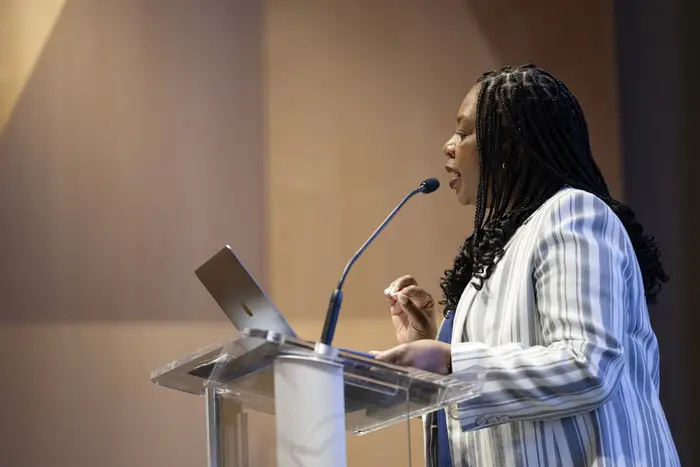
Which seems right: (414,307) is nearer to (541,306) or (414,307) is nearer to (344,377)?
(541,306)

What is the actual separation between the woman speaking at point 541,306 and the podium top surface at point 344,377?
0.20ft

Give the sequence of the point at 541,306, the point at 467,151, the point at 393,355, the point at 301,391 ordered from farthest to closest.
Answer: the point at 467,151, the point at 541,306, the point at 393,355, the point at 301,391

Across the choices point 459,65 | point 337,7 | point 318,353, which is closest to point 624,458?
point 318,353

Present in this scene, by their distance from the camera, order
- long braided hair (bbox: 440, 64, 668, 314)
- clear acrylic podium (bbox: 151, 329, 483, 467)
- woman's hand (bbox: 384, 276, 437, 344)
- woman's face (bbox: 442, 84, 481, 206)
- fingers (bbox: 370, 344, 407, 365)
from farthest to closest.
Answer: woman's hand (bbox: 384, 276, 437, 344) < woman's face (bbox: 442, 84, 481, 206) < long braided hair (bbox: 440, 64, 668, 314) < fingers (bbox: 370, 344, 407, 365) < clear acrylic podium (bbox: 151, 329, 483, 467)

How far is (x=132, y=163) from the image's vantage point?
8.00 feet

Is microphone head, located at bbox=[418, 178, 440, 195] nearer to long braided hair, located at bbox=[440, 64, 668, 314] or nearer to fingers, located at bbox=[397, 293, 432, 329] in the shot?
long braided hair, located at bbox=[440, 64, 668, 314]

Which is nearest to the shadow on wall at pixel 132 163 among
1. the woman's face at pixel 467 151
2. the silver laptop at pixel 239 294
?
the woman's face at pixel 467 151

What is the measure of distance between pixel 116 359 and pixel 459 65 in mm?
1333

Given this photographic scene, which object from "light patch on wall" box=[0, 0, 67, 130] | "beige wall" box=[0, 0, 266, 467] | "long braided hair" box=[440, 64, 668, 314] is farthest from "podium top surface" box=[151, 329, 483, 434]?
"light patch on wall" box=[0, 0, 67, 130]

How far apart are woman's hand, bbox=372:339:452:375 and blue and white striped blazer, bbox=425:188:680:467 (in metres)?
0.02

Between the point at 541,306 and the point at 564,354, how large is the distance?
0.11 m

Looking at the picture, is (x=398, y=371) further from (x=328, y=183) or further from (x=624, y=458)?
(x=328, y=183)

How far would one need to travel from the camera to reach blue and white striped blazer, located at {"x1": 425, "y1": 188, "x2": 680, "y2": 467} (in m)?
1.20

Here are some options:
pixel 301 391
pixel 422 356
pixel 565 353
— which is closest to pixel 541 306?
pixel 565 353
